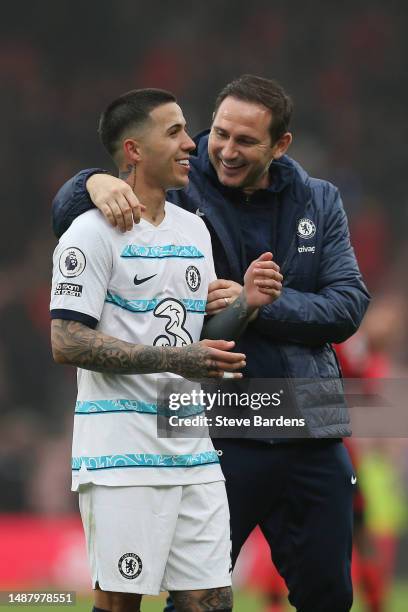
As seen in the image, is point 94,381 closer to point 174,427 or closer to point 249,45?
point 174,427

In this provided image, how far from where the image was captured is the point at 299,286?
4578 mm

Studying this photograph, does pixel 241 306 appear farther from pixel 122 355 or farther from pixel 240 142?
pixel 240 142

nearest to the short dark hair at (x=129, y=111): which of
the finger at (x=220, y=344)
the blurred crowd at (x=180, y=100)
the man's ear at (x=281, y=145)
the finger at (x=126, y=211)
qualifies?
the finger at (x=126, y=211)

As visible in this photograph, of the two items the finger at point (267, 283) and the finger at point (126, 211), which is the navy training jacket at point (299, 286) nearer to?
the finger at point (267, 283)

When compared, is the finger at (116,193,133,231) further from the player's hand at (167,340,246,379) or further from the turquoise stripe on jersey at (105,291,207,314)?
the player's hand at (167,340,246,379)

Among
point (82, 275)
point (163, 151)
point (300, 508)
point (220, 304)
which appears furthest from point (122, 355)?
point (300, 508)

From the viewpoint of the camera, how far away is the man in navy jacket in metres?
4.49

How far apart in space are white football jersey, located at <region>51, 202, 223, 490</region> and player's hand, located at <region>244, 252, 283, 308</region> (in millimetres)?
212

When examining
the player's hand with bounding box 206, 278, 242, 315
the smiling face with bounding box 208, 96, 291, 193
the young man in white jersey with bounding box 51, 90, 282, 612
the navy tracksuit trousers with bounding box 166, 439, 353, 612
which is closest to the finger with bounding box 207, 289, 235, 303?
the player's hand with bounding box 206, 278, 242, 315

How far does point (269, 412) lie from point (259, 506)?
0.36 m

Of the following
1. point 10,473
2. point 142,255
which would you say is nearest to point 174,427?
point 142,255

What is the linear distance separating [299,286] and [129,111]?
933 mm

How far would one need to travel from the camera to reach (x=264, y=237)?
15.0 ft

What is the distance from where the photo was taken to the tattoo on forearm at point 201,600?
3904 millimetres
